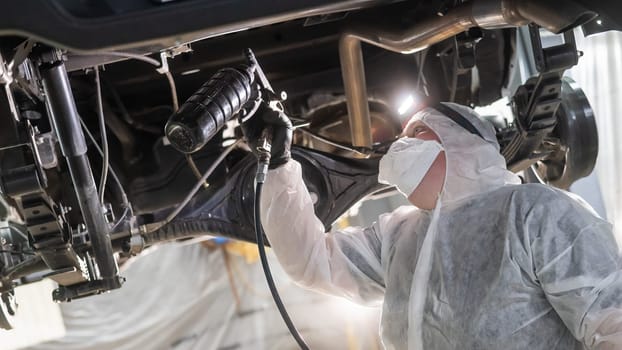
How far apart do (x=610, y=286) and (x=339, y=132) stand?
2.73 feet

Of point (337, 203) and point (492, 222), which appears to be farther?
point (337, 203)

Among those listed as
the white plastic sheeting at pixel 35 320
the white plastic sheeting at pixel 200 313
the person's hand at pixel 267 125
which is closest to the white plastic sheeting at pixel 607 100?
the white plastic sheeting at pixel 200 313

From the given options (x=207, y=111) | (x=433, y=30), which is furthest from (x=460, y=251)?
(x=207, y=111)

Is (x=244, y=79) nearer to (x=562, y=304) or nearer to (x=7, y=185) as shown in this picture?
(x=7, y=185)

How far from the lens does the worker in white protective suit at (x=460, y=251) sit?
45.9 inches

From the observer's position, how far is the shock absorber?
3.31 feet

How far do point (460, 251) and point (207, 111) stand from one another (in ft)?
1.94

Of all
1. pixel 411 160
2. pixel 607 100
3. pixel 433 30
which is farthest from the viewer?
pixel 607 100

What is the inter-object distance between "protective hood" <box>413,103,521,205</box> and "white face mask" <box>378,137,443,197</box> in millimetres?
35

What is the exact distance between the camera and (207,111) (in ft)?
3.37

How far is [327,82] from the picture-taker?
1.69 meters

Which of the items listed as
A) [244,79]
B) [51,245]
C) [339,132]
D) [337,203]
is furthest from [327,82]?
[51,245]

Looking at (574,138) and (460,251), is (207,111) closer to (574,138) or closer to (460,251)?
(460,251)

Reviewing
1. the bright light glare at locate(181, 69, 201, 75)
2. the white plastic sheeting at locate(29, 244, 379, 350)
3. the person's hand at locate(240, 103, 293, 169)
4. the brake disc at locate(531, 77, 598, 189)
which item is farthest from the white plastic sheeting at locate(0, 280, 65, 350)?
the brake disc at locate(531, 77, 598, 189)
